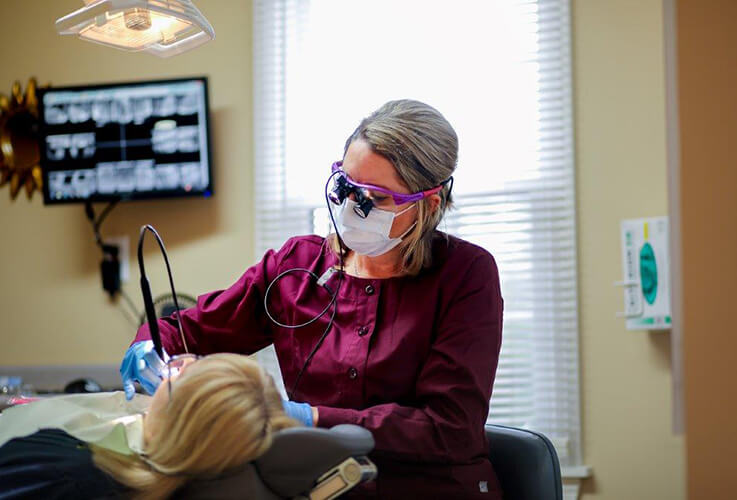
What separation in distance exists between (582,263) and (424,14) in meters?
1.13

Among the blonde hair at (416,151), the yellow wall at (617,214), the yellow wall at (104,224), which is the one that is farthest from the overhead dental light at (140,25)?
the yellow wall at (617,214)

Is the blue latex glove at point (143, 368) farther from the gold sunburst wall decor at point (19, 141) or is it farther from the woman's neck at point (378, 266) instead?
the gold sunburst wall decor at point (19, 141)

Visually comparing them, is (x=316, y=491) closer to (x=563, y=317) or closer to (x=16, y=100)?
(x=563, y=317)

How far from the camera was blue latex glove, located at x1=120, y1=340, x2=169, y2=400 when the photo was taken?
1.46 meters

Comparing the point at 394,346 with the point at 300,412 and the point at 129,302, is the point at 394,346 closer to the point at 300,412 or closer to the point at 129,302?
the point at 300,412

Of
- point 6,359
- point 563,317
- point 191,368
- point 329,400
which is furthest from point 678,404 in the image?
point 6,359

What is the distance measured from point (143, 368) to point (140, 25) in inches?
30.2

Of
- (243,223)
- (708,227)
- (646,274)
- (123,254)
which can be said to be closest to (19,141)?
(123,254)

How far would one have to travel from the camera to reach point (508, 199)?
9.89ft

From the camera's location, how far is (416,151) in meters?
1.74

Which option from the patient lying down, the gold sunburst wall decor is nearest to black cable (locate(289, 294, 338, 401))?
the patient lying down

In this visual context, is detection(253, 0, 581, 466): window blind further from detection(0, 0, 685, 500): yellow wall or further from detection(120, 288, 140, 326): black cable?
detection(120, 288, 140, 326): black cable

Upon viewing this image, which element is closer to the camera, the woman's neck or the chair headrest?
the chair headrest

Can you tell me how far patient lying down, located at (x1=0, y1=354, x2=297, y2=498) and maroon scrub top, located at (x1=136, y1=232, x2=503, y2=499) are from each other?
327 mm
